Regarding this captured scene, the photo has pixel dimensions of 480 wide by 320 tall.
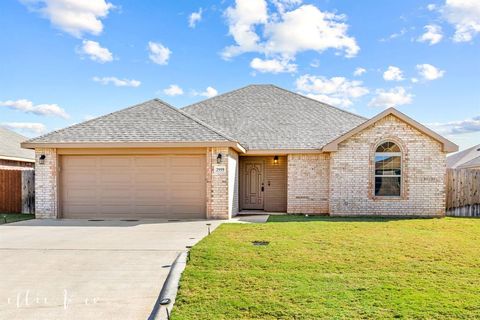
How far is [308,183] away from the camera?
43.4 ft

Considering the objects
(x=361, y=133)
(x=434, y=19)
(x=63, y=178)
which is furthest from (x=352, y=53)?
(x=63, y=178)

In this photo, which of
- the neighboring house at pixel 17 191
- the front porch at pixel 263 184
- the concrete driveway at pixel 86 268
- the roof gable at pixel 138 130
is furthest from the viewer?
the front porch at pixel 263 184

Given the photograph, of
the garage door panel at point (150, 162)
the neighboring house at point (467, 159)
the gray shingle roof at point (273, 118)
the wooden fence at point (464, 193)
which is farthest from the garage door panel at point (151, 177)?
the neighboring house at point (467, 159)

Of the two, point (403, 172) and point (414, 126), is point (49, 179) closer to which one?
point (403, 172)

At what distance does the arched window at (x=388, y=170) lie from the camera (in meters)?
12.3

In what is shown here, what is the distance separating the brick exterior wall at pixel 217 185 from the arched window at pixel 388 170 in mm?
5782

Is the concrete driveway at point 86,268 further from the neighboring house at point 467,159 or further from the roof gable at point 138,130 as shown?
the neighboring house at point 467,159

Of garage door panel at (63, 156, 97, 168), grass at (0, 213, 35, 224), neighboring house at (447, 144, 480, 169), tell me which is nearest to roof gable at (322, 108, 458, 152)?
garage door panel at (63, 156, 97, 168)

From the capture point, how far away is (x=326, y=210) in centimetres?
1320

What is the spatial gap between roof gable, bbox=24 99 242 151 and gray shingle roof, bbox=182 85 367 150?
254 cm

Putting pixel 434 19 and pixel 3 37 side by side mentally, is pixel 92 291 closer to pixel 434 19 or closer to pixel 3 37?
pixel 3 37

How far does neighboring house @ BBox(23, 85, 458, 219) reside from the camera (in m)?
11.5

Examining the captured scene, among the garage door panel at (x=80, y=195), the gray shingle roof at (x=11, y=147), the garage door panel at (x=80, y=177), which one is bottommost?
the garage door panel at (x=80, y=195)

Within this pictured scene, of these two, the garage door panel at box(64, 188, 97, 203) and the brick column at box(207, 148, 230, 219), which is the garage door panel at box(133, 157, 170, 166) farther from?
the garage door panel at box(64, 188, 97, 203)
